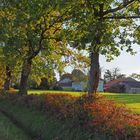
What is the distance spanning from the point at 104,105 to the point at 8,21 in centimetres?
1575

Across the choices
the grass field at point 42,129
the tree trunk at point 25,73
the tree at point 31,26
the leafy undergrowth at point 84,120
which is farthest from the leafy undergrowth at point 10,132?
the tree trunk at point 25,73

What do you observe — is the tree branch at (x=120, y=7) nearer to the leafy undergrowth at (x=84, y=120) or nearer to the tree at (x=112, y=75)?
the leafy undergrowth at (x=84, y=120)


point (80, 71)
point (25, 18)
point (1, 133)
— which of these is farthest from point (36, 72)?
point (1, 133)

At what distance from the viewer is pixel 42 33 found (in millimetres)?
33469

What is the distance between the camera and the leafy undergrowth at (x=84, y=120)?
14.6m

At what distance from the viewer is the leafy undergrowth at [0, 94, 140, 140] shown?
47.9ft

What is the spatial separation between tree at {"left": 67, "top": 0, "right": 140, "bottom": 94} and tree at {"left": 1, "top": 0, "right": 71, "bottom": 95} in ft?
10.9

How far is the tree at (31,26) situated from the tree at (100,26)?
333 centimetres

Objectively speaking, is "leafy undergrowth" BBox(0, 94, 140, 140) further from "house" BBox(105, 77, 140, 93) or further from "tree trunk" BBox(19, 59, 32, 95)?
"house" BBox(105, 77, 140, 93)

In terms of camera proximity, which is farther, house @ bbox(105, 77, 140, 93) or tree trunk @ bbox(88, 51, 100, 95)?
house @ bbox(105, 77, 140, 93)

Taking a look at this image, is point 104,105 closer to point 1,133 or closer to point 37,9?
point 1,133

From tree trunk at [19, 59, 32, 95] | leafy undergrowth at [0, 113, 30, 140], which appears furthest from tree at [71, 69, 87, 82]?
leafy undergrowth at [0, 113, 30, 140]

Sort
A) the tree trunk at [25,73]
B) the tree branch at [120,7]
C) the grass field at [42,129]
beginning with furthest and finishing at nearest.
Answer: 1. the tree trunk at [25,73]
2. the tree branch at [120,7]
3. the grass field at [42,129]

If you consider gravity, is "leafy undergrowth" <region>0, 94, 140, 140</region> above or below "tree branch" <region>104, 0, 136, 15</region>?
below
